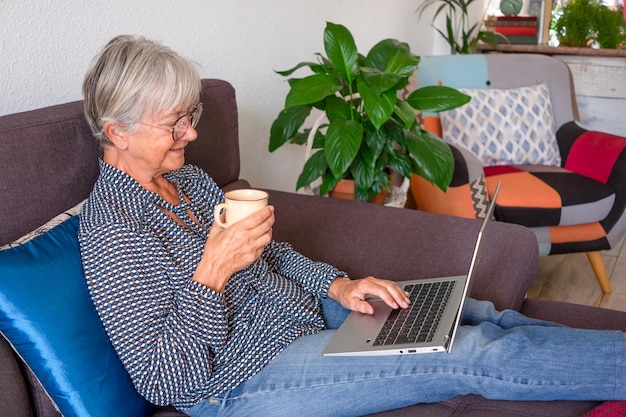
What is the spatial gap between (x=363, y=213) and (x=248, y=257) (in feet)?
2.55

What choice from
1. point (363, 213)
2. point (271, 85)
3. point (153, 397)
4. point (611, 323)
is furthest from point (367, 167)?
point (153, 397)

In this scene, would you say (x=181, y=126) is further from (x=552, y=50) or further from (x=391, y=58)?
(x=552, y=50)

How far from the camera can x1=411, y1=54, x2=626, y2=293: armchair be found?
2.66 m

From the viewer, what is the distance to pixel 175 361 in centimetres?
124

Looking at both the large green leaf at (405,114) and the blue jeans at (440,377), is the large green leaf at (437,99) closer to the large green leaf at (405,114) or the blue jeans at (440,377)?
the large green leaf at (405,114)

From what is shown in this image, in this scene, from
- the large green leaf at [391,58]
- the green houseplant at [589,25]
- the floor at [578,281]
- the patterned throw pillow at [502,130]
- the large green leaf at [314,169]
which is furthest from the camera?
the green houseplant at [589,25]

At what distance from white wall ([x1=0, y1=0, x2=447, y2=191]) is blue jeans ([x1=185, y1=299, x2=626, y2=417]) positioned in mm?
853

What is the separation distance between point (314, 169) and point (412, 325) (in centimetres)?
95

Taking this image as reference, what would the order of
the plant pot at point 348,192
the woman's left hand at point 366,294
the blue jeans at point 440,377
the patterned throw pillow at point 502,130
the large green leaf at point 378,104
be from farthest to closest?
the patterned throw pillow at point 502,130 → the plant pot at point 348,192 → the large green leaf at point 378,104 → the woman's left hand at point 366,294 → the blue jeans at point 440,377

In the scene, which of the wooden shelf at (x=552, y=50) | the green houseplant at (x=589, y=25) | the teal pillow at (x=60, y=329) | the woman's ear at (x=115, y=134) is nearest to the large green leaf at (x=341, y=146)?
the woman's ear at (x=115, y=134)

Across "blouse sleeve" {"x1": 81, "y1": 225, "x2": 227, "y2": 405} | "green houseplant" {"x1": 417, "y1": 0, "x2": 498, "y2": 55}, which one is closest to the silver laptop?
"blouse sleeve" {"x1": 81, "y1": 225, "x2": 227, "y2": 405}

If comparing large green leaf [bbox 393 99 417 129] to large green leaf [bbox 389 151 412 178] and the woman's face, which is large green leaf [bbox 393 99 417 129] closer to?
large green leaf [bbox 389 151 412 178]

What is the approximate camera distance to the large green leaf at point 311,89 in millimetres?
2064

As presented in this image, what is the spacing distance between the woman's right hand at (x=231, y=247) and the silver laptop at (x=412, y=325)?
9.6 inches
